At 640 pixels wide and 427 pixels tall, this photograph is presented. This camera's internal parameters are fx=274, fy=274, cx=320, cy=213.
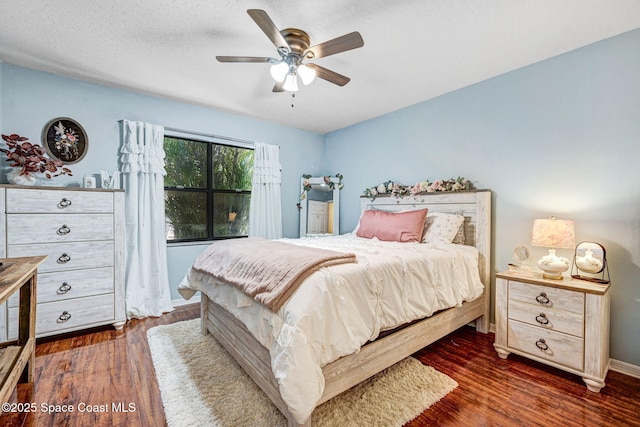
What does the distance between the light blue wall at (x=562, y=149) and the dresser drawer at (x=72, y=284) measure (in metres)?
3.58

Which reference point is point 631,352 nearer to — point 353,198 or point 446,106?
point 446,106

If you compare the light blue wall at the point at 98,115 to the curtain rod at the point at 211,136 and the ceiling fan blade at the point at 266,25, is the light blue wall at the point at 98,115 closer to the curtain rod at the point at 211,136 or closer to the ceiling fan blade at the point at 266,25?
the curtain rod at the point at 211,136

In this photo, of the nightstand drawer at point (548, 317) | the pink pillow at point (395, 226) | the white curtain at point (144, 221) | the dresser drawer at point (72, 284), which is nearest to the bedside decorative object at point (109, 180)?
the white curtain at point (144, 221)

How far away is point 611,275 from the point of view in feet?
6.85

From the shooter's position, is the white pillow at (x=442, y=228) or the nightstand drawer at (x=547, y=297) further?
the white pillow at (x=442, y=228)

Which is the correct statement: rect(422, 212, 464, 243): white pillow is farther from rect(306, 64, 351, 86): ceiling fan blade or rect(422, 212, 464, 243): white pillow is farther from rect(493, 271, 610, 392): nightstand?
rect(306, 64, 351, 86): ceiling fan blade

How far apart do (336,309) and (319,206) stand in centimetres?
316

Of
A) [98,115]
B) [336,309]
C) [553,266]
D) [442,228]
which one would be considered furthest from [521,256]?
[98,115]

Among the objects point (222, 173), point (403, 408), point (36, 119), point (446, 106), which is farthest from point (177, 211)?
point (446, 106)

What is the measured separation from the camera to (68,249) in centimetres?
249

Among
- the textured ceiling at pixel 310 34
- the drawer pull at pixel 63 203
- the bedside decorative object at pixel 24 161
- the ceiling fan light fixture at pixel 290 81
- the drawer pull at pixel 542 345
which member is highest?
the textured ceiling at pixel 310 34

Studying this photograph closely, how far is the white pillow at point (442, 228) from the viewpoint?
108 inches

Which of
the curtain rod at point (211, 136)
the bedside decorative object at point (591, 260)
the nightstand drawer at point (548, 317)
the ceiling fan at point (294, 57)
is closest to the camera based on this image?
the ceiling fan at point (294, 57)

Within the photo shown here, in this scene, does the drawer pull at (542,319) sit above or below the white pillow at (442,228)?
below
